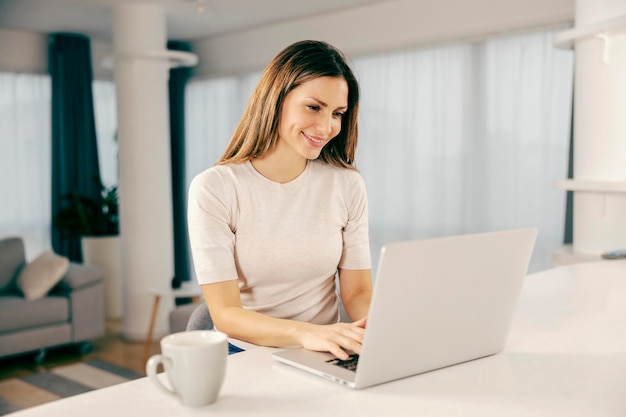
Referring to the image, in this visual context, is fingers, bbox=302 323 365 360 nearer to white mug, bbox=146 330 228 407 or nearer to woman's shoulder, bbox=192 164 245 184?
white mug, bbox=146 330 228 407

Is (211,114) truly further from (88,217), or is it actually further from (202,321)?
(202,321)

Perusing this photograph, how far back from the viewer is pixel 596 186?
9.59ft

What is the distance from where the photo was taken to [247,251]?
1.66 metres

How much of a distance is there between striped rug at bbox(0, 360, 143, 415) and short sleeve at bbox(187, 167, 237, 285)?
8.78 ft

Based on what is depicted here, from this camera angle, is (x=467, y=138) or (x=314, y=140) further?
(x=467, y=138)

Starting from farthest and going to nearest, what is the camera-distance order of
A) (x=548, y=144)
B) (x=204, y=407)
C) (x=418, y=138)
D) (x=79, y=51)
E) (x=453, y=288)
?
1. (x=79, y=51)
2. (x=418, y=138)
3. (x=548, y=144)
4. (x=453, y=288)
5. (x=204, y=407)

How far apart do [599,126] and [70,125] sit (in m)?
4.92

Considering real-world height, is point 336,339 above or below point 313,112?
below

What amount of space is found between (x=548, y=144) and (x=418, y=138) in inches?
39.4

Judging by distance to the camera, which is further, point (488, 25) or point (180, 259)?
point (180, 259)

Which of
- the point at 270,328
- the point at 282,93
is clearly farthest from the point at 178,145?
the point at 270,328

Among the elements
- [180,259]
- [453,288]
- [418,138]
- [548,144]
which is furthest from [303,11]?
[453,288]

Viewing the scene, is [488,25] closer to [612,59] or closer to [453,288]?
[612,59]

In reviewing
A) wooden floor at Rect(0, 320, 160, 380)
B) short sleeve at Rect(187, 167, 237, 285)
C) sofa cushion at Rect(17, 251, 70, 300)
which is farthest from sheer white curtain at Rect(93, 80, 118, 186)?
short sleeve at Rect(187, 167, 237, 285)
